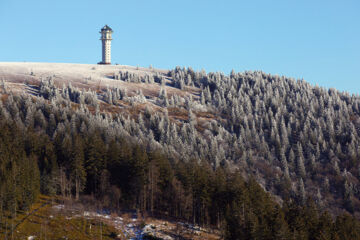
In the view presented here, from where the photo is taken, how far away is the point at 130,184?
93.2m

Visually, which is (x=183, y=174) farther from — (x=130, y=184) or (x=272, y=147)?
(x=272, y=147)

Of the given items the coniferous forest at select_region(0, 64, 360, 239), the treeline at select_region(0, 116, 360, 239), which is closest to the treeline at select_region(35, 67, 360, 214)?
the coniferous forest at select_region(0, 64, 360, 239)

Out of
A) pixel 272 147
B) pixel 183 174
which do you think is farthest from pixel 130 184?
pixel 272 147

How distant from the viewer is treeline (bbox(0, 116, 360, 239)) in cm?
7988

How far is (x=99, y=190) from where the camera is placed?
3743 inches

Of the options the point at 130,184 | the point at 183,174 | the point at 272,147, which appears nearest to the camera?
the point at 130,184

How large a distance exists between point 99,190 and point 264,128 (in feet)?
392

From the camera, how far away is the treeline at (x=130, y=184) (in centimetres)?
7988

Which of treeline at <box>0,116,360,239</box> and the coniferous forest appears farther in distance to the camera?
treeline at <box>0,116,360,239</box>

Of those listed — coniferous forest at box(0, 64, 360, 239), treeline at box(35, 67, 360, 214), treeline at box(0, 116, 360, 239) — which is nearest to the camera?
coniferous forest at box(0, 64, 360, 239)

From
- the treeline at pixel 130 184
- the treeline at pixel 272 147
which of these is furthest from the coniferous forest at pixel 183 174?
the treeline at pixel 272 147

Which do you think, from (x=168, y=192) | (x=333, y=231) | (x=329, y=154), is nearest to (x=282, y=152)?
(x=329, y=154)

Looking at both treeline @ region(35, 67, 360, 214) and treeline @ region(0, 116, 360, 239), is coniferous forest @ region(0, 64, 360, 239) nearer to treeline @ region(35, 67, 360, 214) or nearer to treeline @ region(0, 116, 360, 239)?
treeline @ region(0, 116, 360, 239)

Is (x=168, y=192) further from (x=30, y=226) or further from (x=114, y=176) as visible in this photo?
(x=30, y=226)
